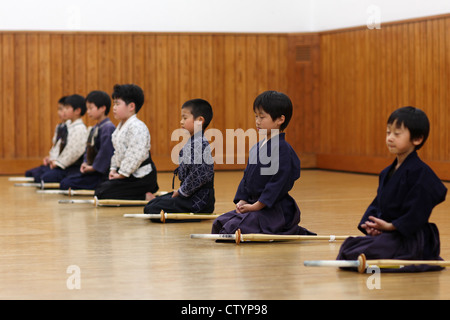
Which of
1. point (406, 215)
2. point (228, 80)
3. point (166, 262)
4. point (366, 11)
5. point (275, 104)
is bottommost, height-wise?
point (166, 262)

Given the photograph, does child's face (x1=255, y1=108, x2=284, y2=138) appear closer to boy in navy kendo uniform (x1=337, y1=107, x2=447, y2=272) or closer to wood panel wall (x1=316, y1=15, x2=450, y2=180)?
boy in navy kendo uniform (x1=337, y1=107, x2=447, y2=272)

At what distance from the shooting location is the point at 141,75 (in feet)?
31.9

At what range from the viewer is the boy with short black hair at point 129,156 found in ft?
19.0

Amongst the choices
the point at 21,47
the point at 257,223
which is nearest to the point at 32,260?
the point at 257,223

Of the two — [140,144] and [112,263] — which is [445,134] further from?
[112,263]

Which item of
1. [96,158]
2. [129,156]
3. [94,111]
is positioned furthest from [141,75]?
[129,156]

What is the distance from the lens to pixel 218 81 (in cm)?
995

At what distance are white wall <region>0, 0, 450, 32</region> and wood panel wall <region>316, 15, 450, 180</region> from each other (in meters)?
0.27

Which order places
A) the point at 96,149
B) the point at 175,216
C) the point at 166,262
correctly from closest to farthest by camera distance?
the point at 166,262 → the point at 175,216 → the point at 96,149

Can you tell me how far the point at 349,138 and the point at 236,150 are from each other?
1595mm

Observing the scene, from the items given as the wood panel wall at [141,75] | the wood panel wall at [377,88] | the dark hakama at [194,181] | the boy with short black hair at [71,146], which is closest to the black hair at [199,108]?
the dark hakama at [194,181]

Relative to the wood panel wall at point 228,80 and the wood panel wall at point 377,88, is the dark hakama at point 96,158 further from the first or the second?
the wood panel wall at point 377,88

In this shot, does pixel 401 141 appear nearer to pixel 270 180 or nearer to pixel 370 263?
pixel 370 263

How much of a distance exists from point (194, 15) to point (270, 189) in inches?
247
